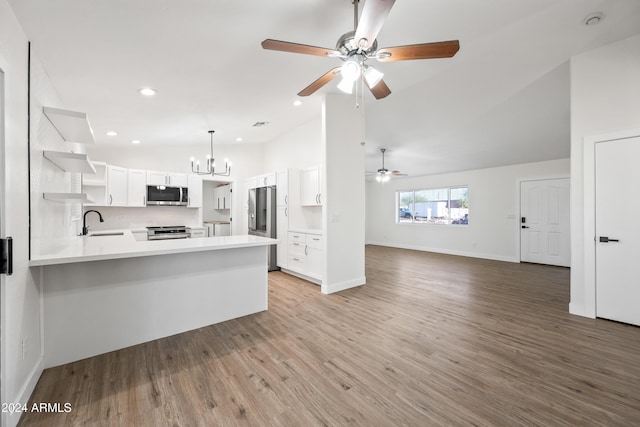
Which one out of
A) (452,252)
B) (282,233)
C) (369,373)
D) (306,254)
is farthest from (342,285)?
(452,252)

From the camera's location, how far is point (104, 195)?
5.01 metres

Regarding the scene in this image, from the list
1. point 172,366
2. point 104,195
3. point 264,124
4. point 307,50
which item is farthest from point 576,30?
point 104,195

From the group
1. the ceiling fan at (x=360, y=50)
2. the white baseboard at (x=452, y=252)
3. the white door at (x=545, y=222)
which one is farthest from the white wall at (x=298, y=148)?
the white baseboard at (x=452, y=252)

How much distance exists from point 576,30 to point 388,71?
1833 millimetres

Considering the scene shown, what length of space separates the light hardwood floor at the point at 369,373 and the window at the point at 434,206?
184 inches

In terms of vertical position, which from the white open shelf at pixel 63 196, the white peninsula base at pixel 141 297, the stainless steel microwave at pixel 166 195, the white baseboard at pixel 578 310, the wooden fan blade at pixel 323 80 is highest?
the wooden fan blade at pixel 323 80

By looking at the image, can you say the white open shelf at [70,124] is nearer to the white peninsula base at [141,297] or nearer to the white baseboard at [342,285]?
the white peninsula base at [141,297]

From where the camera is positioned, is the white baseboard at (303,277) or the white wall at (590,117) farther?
the white baseboard at (303,277)

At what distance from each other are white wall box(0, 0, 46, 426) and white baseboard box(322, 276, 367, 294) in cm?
291

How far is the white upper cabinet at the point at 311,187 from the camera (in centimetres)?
453

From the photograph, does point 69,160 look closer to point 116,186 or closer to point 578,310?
point 116,186

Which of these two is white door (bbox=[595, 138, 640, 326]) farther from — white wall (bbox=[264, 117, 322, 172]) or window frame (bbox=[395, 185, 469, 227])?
window frame (bbox=[395, 185, 469, 227])

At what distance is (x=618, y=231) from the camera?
289 centimetres

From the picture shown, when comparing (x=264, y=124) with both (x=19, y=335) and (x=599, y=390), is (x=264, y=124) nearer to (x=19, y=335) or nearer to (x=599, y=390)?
(x=19, y=335)
